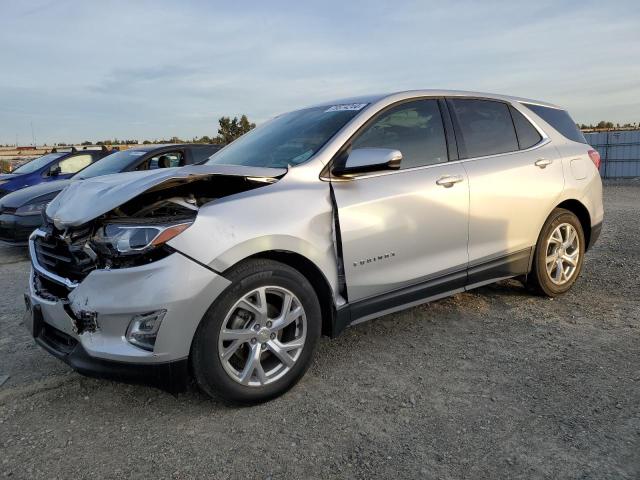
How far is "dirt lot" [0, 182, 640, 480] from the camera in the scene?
2.39 meters

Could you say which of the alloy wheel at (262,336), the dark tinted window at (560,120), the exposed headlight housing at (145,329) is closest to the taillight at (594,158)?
the dark tinted window at (560,120)

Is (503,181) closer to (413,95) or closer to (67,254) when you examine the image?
(413,95)

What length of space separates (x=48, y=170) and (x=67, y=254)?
817 centimetres

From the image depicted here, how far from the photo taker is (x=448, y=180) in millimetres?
3668

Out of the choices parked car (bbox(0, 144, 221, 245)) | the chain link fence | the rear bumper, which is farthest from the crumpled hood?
the chain link fence

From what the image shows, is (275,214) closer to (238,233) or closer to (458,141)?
(238,233)

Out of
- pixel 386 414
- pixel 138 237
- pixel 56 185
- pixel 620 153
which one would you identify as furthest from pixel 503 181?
pixel 620 153

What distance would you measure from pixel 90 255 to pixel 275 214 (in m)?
0.99

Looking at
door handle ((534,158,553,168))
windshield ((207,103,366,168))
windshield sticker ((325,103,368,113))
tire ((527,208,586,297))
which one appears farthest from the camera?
tire ((527,208,586,297))

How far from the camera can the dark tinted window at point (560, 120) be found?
182 inches

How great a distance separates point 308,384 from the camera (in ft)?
10.5

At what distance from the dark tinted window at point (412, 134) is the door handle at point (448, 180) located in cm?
14

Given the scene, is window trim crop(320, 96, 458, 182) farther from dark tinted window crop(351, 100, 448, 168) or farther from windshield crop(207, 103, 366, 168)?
windshield crop(207, 103, 366, 168)

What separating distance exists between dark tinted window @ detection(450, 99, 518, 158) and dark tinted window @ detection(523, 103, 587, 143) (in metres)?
0.43
